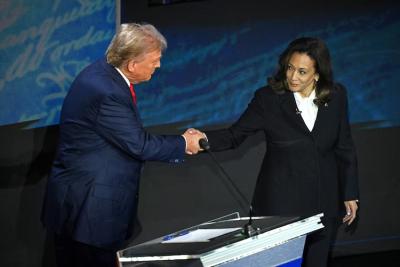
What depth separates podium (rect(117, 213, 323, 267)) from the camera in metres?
2.40

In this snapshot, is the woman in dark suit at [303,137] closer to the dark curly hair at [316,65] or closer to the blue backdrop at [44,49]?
the dark curly hair at [316,65]

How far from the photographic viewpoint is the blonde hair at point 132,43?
3332 mm

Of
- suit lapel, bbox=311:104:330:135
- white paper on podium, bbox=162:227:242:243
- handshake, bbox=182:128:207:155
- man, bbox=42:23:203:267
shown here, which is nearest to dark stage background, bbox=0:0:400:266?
man, bbox=42:23:203:267

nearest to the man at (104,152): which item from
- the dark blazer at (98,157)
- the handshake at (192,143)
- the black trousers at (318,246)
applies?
the dark blazer at (98,157)

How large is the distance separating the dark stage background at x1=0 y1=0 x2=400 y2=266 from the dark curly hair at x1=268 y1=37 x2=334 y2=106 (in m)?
0.90

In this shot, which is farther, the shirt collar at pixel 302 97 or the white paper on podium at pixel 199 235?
the shirt collar at pixel 302 97

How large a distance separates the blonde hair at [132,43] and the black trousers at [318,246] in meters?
1.13

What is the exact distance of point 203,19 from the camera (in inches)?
178

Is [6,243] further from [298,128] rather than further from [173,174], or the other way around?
[298,128]

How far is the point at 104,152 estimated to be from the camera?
10.9 feet

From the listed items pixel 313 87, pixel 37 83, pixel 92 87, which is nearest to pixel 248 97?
pixel 313 87

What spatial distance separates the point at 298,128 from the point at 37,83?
1.27m

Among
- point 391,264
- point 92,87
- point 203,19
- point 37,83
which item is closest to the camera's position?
point 92,87

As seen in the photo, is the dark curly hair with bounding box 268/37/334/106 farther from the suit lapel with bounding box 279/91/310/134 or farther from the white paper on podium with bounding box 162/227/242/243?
the white paper on podium with bounding box 162/227/242/243
